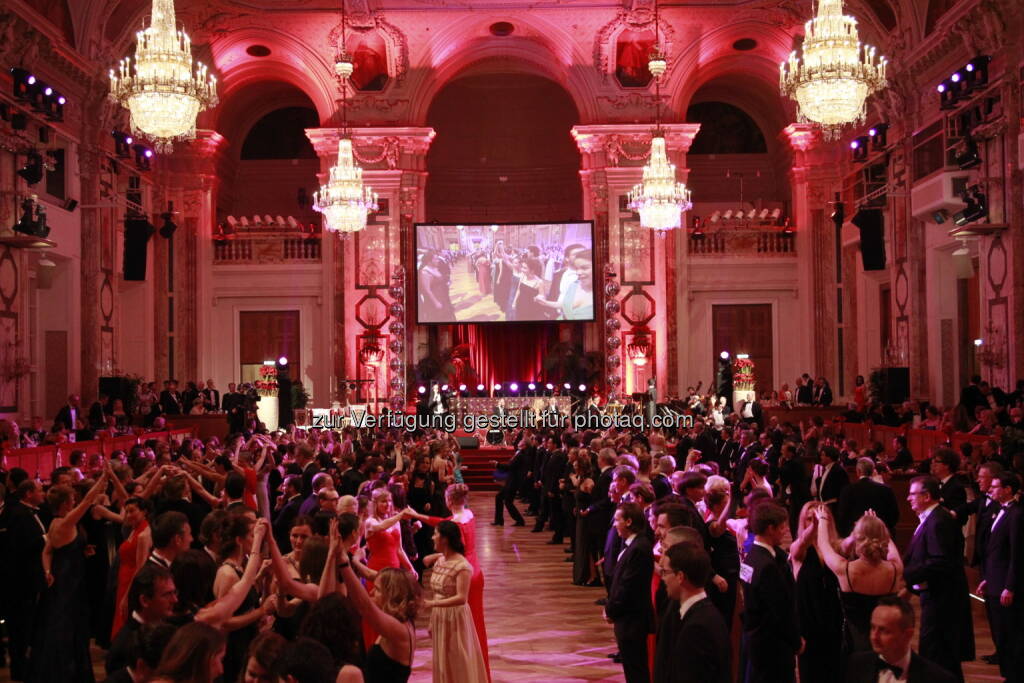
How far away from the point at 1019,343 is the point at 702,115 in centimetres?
1445

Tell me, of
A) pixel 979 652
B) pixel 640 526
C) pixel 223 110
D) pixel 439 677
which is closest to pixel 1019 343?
pixel 979 652

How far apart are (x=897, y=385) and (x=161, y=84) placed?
42.0 feet

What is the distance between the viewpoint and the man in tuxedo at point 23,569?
682cm

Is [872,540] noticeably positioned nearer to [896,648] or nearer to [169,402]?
[896,648]

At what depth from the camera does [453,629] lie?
5609 mm

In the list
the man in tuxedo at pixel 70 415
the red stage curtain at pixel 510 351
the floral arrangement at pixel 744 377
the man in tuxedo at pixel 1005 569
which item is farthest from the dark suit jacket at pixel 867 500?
the red stage curtain at pixel 510 351

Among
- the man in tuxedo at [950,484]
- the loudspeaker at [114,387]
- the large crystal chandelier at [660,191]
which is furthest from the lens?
the loudspeaker at [114,387]

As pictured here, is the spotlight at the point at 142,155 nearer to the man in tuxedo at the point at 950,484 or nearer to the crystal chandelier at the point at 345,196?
the crystal chandelier at the point at 345,196

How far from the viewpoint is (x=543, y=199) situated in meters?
28.6

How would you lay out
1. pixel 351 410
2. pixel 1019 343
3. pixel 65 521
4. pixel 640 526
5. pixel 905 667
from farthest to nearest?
pixel 351 410 < pixel 1019 343 < pixel 65 521 < pixel 640 526 < pixel 905 667

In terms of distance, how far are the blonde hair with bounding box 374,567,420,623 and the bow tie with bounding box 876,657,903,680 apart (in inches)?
67.6

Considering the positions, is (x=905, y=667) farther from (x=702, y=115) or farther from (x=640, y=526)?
(x=702, y=115)

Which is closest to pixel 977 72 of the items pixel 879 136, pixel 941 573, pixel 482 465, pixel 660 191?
pixel 879 136

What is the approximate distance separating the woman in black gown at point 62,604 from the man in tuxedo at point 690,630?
3.63 meters
